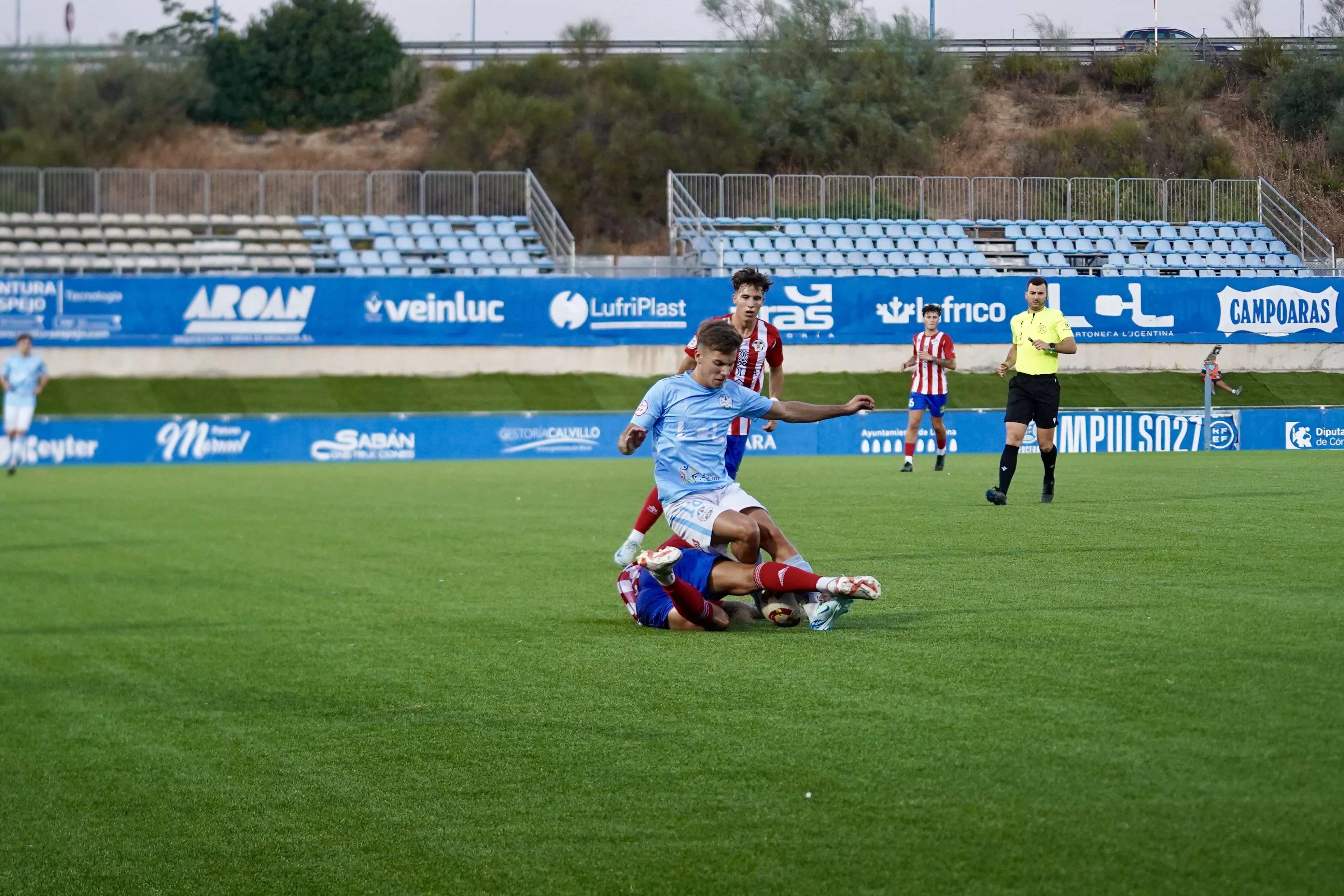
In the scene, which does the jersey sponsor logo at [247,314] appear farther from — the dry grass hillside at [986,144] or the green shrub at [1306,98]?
the green shrub at [1306,98]

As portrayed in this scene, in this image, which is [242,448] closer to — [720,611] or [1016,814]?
[720,611]

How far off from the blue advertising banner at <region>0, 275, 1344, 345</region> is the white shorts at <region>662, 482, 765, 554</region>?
25.8 metres

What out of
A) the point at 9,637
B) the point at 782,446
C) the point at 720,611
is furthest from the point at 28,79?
A: the point at 720,611

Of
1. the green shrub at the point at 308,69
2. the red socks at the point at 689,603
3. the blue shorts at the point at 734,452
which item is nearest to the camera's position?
the red socks at the point at 689,603

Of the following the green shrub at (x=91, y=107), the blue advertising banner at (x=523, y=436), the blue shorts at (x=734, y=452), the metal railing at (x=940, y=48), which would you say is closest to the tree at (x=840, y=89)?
the metal railing at (x=940, y=48)

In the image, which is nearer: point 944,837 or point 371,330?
point 944,837

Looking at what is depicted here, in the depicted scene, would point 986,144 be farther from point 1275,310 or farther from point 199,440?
point 199,440

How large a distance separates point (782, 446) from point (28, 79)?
24872 mm

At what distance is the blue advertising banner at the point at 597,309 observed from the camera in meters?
31.9

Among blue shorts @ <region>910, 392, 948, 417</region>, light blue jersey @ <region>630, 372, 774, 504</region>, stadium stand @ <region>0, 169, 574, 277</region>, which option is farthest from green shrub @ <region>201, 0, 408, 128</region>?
light blue jersey @ <region>630, 372, 774, 504</region>

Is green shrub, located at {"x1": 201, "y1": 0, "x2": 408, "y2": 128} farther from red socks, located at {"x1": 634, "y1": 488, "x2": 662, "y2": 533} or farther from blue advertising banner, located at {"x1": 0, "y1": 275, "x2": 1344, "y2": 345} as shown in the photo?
red socks, located at {"x1": 634, "y1": 488, "x2": 662, "y2": 533}

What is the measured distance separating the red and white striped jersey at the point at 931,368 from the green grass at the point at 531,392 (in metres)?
11.1

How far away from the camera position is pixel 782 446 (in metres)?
27.5

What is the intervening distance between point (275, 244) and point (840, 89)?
21.0m
